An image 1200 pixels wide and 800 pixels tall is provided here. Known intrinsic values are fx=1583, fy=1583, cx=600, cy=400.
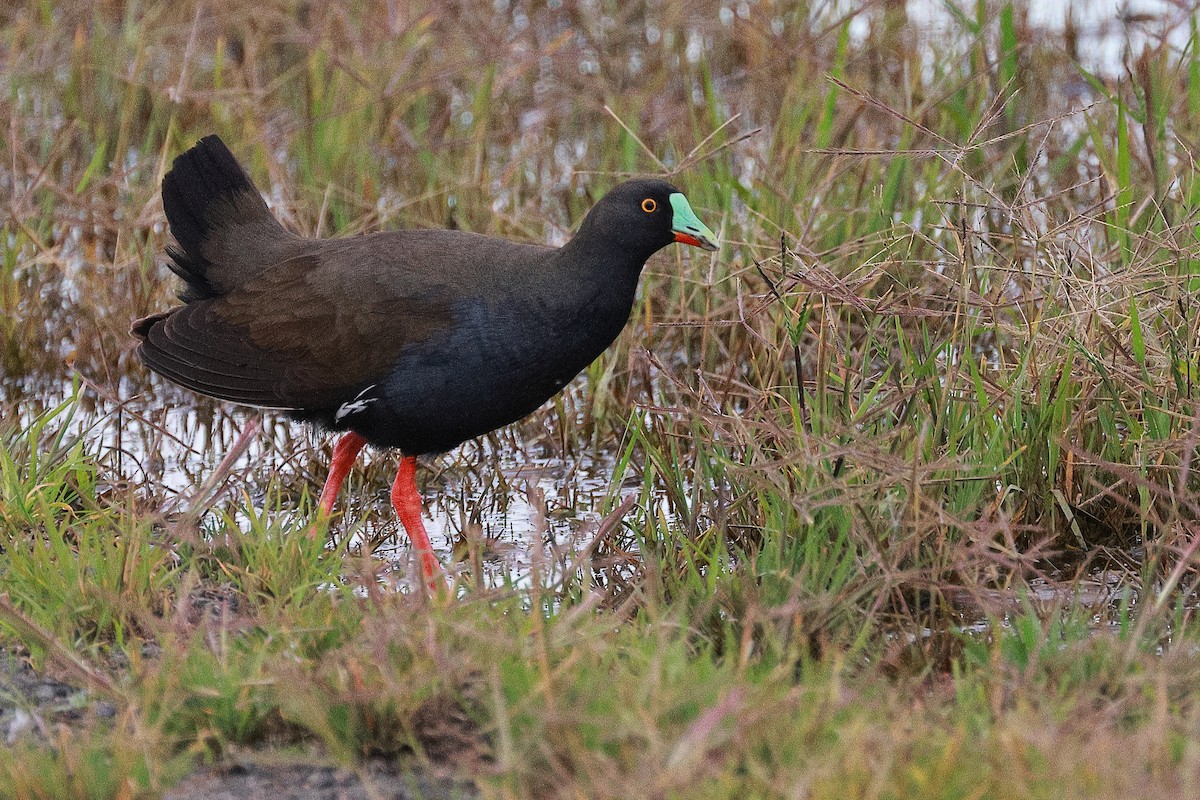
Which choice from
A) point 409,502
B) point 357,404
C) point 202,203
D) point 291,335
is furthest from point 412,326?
point 202,203

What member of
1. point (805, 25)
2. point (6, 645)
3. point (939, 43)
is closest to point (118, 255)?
point (6, 645)

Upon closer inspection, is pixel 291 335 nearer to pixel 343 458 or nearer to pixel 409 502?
pixel 343 458

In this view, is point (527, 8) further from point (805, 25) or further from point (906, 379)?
point (906, 379)

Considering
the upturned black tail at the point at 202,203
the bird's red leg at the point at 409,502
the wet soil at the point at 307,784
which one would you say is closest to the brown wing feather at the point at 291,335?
the upturned black tail at the point at 202,203

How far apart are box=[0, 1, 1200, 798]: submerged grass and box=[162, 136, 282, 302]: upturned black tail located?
0.54 m

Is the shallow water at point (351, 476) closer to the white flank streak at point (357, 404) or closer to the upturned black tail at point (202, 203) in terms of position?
the white flank streak at point (357, 404)

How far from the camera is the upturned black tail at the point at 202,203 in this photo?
4.58 meters

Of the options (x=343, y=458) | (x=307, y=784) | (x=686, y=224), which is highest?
(x=686, y=224)

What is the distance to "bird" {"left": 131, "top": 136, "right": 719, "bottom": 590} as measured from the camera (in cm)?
403

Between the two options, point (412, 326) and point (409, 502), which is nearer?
point (412, 326)

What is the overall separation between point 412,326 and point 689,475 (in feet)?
3.01

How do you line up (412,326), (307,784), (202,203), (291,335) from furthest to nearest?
(202,203) → (291,335) → (412,326) → (307,784)

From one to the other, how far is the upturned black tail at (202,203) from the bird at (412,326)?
0.08 m

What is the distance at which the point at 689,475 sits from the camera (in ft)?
14.6
